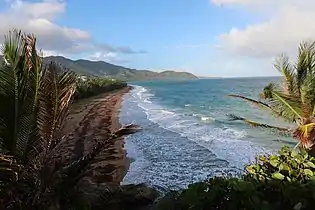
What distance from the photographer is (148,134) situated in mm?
22766

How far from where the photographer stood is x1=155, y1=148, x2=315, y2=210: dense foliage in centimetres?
433

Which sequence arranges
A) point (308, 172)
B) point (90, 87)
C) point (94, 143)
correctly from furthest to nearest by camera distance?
point (90, 87) → point (94, 143) → point (308, 172)

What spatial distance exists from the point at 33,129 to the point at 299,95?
24.4ft

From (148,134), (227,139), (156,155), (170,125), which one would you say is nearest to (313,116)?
(156,155)

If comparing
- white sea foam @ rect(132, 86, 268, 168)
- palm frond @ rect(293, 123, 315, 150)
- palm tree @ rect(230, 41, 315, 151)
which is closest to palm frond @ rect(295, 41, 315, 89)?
palm tree @ rect(230, 41, 315, 151)

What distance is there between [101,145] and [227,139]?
15.8 m

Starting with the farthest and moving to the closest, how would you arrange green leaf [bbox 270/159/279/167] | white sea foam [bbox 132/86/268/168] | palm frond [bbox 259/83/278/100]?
→ 1. white sea foam [bbox 132/86/268/168]
2. palm frond [bbox 259/83/278/100]
3. green leaf [bbox 270/159/279/167]

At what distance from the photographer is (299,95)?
10.8 meters

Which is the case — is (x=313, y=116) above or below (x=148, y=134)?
above

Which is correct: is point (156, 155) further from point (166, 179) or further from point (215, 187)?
point (215, 187)

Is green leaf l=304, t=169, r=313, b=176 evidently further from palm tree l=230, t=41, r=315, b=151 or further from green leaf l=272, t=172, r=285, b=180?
palm tree l=230, t=41, r=315, b=151

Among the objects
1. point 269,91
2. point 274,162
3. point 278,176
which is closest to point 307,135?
point 269,91

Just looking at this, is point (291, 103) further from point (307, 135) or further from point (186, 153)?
point (186, 153)

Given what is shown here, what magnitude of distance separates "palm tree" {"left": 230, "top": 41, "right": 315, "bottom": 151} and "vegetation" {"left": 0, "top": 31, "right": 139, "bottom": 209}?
5.72m
